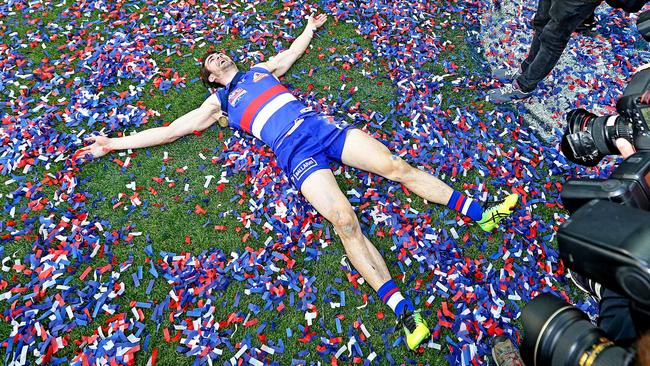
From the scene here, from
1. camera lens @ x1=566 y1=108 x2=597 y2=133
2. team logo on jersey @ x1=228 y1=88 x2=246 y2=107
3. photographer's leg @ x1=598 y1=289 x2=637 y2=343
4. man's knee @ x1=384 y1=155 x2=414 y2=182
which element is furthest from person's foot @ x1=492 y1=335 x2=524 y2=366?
team logo on jersey @ x1=228 y1=88 x2=246 y2=107

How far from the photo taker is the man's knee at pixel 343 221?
458 cm

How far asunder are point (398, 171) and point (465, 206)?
875 mm

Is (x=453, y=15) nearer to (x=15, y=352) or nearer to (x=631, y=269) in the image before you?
(x=631, y=269)

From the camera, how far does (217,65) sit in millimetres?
5855

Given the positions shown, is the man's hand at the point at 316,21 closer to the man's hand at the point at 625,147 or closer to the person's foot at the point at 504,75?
the person's foot at the point at 504,75

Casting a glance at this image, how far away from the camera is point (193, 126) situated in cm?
563

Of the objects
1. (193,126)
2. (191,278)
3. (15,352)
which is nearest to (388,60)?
(193,126)

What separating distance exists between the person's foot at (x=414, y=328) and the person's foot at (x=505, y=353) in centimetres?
63

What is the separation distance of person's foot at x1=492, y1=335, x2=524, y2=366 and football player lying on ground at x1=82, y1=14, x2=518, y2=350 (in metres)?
0.66

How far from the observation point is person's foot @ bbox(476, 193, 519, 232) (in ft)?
15.7

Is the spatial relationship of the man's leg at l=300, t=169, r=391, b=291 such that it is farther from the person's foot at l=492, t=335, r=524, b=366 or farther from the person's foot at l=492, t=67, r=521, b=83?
the person's foot at l=492, t=67, r=521, b=83

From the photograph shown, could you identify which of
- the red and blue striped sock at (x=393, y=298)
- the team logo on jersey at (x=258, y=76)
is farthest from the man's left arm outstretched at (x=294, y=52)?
the red and blue striped sock at (x=393, y=298)

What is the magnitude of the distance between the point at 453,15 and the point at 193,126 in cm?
478

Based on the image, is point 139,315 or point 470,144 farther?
point 470,144
